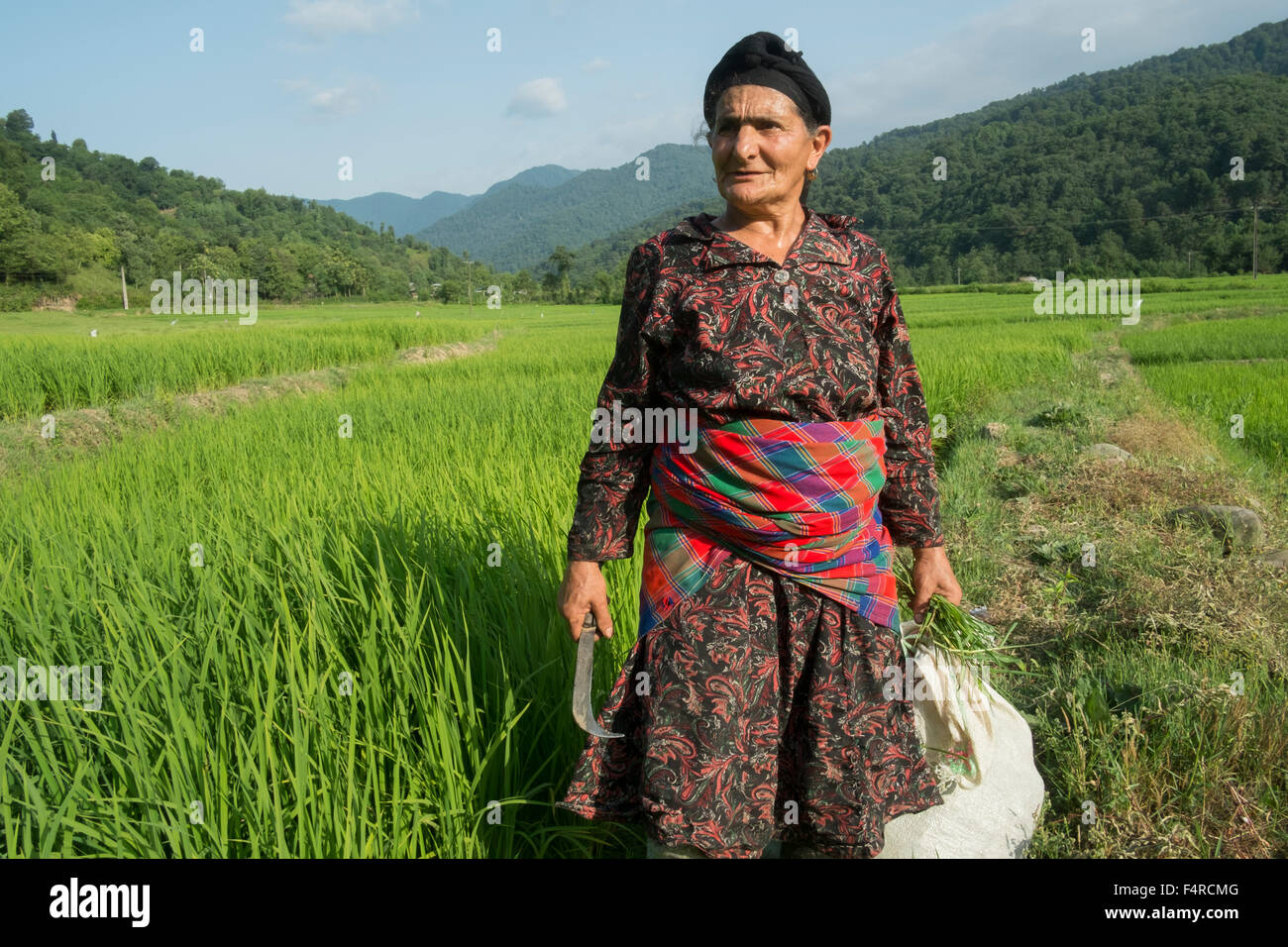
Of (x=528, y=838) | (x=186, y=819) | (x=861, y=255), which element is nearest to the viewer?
(x=186, y=819)

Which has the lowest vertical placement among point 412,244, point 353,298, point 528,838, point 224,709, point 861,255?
point 528,838

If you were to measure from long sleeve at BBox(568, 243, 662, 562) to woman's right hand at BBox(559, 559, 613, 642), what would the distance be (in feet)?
0.07

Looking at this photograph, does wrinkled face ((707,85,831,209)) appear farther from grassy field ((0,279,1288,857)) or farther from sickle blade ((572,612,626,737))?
grassy field ((0,279,1288,857))

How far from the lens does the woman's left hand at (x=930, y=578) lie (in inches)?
60.7

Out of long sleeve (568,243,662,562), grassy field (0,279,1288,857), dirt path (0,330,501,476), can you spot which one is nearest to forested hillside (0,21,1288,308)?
dirt path (0,330,501,476)

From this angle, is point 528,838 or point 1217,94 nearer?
point 528,838

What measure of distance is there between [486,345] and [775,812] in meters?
15.1

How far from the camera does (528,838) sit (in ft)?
5.28

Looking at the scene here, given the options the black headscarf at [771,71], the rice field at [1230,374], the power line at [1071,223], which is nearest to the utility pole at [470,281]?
the power line at [1071,223]

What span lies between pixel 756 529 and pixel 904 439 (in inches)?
15.1

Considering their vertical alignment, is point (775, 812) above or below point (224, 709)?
below

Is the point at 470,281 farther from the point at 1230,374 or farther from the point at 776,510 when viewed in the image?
the point at 776,510

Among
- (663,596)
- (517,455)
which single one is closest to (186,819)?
(663,596)

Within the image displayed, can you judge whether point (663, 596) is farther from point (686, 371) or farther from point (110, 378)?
point (110, 378)
